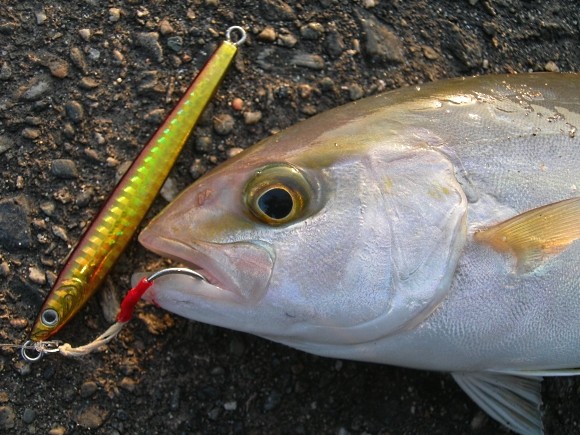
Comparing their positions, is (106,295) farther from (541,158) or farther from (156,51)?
(541,158)

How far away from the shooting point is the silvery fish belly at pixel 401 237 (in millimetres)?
1819

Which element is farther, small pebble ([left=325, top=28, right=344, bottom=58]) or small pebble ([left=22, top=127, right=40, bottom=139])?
small pebble ([left=325, top=28, right=344, bottom=58])

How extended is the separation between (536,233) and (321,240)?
646 mm

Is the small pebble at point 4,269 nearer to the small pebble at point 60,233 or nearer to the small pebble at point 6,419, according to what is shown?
the small pebble at point 60,233

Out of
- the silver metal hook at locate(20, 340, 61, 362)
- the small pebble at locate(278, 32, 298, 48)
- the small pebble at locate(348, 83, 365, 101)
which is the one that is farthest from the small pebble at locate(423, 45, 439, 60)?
the silver metal hook at locate(20, 340, 61, 362)

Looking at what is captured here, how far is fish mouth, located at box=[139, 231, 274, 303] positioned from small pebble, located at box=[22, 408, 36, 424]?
0.82 meters

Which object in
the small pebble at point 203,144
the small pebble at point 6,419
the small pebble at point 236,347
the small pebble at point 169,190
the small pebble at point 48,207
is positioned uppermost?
the small pebble at point 203,144

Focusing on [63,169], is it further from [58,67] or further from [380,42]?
[380,42]

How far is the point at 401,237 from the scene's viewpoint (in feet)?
6.02

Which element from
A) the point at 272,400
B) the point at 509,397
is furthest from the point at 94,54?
the point at 509,397

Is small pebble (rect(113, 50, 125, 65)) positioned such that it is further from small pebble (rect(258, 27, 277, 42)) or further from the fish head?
the fish head

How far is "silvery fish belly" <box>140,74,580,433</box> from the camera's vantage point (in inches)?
71.6

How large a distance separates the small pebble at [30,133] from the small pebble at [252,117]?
2.55 feet

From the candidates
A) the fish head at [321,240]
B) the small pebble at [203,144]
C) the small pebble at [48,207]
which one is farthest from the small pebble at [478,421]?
the small pebble at [48,207]
